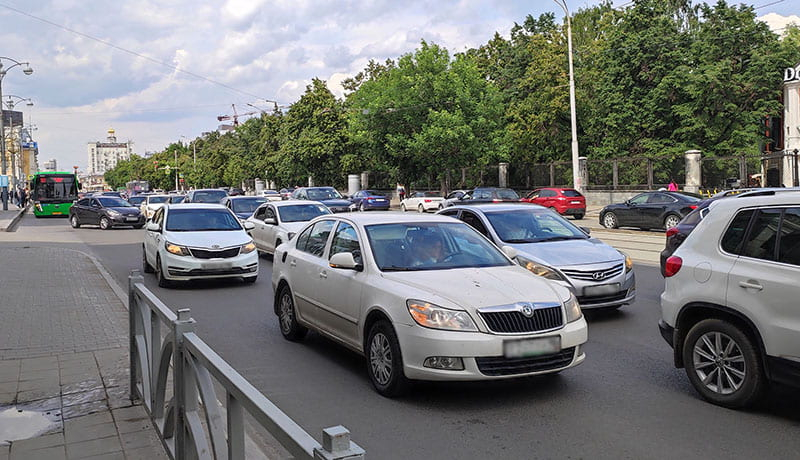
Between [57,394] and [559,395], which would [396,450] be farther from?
[57,394]

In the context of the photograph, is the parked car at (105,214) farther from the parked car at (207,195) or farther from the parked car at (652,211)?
the parked car at (652,211)

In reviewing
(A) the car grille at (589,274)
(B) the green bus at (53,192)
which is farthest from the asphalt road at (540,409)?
(B) the green bus at (53,192)

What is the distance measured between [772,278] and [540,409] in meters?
1.99

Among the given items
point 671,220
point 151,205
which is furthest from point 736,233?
point 151,205

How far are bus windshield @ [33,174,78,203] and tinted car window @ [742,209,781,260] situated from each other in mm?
44422

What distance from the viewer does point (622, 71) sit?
4369 centimetres

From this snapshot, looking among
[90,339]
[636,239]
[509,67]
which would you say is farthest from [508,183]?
[90,339]

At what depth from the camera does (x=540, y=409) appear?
18.4ft

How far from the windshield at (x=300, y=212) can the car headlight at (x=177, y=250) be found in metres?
4.21

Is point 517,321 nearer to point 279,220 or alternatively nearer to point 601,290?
point 601,290

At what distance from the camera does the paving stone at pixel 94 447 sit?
4.49m

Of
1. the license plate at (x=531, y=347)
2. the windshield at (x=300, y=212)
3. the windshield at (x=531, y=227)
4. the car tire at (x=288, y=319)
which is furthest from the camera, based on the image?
the windshield at (x=300, y=212)

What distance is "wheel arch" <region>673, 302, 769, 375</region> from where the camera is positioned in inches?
207

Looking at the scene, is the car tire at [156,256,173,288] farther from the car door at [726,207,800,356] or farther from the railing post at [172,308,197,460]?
the car door at [726,207,800,356]
